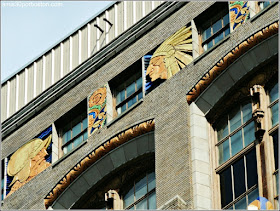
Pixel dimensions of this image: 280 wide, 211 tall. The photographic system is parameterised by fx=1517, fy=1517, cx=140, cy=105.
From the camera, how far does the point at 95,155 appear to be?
41656 millimetres

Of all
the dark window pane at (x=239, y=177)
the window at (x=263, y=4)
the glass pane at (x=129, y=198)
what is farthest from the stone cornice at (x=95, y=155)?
the window at (x=263, y=4)

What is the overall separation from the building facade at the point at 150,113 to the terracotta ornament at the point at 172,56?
0.13 feet

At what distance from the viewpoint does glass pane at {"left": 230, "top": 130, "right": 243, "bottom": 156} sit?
125ft

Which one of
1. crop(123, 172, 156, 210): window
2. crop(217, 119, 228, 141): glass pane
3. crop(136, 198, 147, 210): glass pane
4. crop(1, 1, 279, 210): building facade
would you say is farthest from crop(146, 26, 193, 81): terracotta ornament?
crop(136, 198, 147, 210): glass pane

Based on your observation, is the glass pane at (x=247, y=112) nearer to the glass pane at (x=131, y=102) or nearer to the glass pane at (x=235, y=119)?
the glass pane at (x=235, y=119)

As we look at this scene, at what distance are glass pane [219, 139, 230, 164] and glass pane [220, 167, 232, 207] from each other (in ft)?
1.38

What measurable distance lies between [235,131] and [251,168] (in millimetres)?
1590

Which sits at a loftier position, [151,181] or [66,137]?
[66,137]

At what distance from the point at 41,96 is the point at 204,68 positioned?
23.0 ft

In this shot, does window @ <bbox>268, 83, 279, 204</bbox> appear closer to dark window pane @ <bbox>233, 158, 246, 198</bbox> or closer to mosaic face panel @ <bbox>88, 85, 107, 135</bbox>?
dark window pane @ <bbox>233, 158, 246, 198</bbox>

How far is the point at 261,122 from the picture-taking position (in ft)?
124

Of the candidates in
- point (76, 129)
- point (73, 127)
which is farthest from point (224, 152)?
point (73, 127)

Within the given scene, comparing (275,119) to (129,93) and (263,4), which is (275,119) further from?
(129,93)

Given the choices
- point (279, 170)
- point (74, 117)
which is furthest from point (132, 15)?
point (279, 170)
